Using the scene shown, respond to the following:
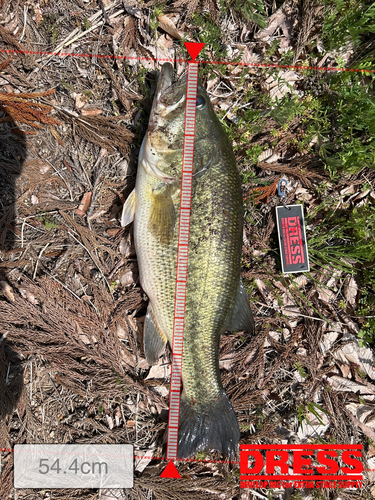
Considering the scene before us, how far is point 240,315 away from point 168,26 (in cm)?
311

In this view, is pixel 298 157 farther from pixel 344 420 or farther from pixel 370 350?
pixel 344 420

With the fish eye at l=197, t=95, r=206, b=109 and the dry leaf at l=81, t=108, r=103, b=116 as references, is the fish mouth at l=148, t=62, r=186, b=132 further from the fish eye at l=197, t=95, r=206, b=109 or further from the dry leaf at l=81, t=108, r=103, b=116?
the dry leaf at l=81, t=108, r=103, b=116

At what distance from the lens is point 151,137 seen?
2.78 meters

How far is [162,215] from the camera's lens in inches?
109

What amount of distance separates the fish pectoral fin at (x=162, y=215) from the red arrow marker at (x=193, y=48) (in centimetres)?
160

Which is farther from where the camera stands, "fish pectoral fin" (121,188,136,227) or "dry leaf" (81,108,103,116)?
"dry leaf" (81,108,103,116)

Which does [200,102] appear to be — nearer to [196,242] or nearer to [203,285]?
[196,242]

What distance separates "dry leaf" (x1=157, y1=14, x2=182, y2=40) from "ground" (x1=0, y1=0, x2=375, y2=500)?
14 mm

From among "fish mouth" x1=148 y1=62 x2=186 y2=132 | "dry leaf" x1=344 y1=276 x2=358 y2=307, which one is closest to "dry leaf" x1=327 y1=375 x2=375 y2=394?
"dry leaf" x1=344 y1=276 x2=358 y2=307

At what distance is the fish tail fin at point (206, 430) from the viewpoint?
296cm

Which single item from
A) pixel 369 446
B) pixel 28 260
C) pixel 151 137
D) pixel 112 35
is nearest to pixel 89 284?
pixel 28 260

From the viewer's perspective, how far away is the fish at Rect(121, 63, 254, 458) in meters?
2.73

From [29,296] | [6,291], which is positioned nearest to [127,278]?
[29,296]

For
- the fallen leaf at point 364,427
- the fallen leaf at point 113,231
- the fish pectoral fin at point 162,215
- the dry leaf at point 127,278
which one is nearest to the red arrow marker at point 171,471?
the dry leaf at point 127,278
